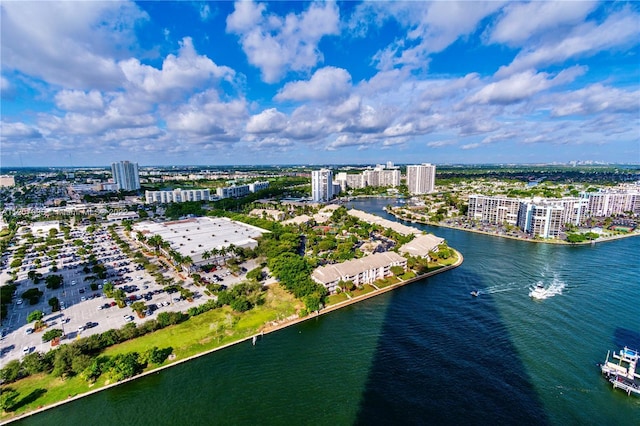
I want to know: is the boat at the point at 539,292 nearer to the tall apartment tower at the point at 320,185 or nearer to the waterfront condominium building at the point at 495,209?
the waterfront condominium building at the point at 495,209

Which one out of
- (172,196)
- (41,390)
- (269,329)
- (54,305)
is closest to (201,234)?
(54,305)

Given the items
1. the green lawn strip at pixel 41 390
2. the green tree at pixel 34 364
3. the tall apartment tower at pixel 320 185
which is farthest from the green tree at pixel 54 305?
the tall apartment tower at pixel 320 185

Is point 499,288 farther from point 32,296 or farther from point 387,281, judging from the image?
point 32,296

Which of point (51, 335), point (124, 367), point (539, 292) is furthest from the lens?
point (539, 292)

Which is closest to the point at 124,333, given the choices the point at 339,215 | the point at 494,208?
the point at 339,215

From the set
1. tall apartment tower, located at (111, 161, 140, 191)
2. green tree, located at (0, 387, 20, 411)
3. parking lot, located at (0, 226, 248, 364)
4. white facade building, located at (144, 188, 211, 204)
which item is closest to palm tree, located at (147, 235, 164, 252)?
parking lot, located at (0, 226, 248, 364)

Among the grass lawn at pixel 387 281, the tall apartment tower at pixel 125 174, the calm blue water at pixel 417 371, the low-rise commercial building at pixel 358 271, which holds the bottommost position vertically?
the calm blue water at pixel 417 371

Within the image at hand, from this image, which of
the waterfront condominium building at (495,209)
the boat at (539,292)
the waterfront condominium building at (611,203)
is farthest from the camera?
the waterfront condominium building at (611,203)
